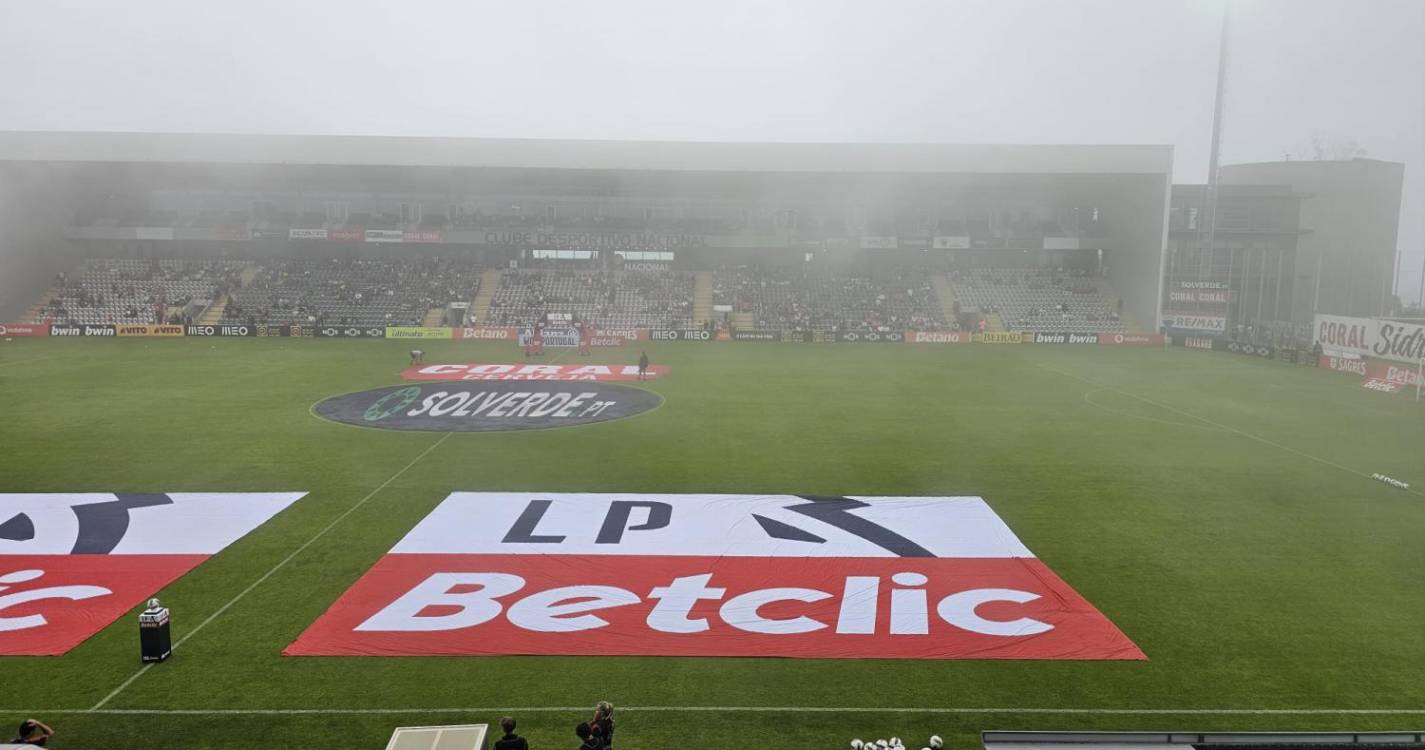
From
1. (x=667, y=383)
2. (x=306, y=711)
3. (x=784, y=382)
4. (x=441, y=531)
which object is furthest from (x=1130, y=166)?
(x=306, y=711)

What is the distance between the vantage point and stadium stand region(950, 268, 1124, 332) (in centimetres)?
3384

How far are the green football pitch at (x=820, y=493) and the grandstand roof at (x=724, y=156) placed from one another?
36.4 ft

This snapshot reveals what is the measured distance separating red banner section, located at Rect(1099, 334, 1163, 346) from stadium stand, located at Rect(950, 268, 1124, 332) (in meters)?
1.63

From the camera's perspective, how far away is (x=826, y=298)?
1414 inches

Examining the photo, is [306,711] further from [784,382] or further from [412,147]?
[412,147]

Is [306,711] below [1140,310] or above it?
below

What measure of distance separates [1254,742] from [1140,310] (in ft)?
108

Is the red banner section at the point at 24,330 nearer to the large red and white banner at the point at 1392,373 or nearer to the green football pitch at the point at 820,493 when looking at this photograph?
the green football pitch at the point at 820,493

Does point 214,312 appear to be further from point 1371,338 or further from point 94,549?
point 1371,338

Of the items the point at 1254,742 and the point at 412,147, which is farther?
the point at 412,147

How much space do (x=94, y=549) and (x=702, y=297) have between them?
95.5ft

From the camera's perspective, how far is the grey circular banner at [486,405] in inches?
545

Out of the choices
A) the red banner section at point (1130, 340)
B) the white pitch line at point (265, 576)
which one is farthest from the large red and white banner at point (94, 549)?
the red banner section at point (1130, 340)

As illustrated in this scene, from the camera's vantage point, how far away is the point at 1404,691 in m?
5.46
